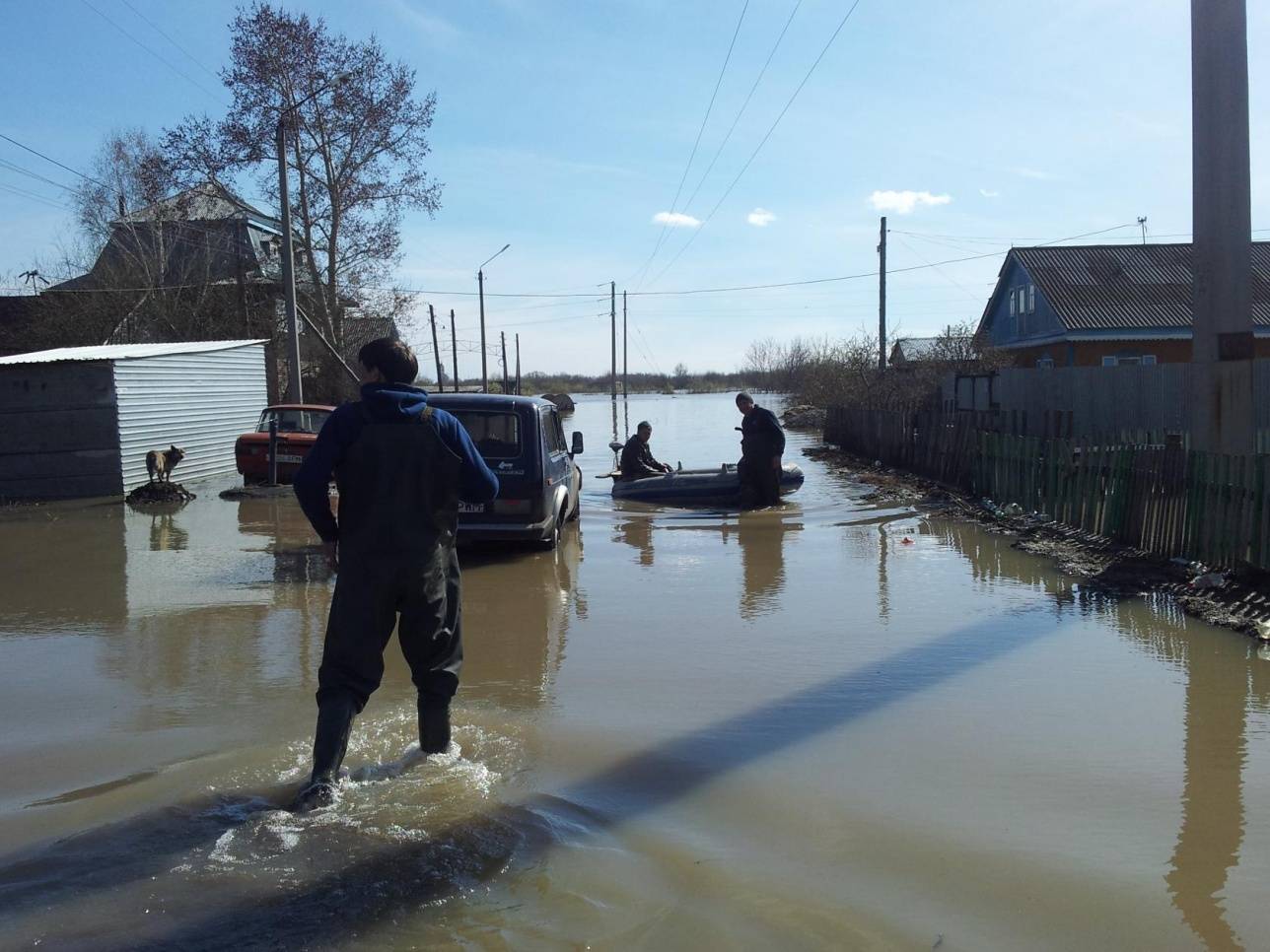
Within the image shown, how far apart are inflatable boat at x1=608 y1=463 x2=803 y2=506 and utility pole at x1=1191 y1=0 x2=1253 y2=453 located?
7.20 meters

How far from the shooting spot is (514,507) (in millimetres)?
11172

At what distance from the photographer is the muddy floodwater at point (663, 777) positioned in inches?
143

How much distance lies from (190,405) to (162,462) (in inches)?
140

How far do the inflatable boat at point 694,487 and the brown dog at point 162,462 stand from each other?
7178 millimetres

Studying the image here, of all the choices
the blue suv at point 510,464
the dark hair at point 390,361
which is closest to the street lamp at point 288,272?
the blue suv at point 510,464

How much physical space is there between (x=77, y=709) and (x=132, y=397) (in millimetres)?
13988

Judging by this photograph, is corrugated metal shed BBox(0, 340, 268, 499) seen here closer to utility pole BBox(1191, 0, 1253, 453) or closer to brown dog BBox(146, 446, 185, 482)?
brown dog BBox(146, 446, 185, 482)

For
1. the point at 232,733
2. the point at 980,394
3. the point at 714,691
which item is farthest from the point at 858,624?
the point at 980,394

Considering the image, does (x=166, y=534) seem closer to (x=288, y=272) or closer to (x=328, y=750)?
(x=288, y=272)

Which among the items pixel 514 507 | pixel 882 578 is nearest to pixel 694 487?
pixel 514 507

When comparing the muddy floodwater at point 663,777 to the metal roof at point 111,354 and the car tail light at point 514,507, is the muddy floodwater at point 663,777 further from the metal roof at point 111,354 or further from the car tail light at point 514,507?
the metal roof at point 111,354

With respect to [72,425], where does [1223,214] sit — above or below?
above

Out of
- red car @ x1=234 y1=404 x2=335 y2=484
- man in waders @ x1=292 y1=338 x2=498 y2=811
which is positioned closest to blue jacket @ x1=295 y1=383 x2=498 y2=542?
man in waders @ x1=292 y1=338 x2=498 y2=811

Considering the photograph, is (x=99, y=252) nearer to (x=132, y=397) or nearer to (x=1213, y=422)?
(x=132, y=397)
